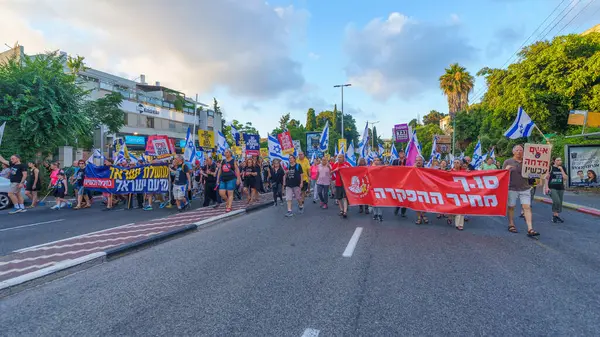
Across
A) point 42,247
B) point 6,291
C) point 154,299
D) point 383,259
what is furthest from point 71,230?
point 383,259

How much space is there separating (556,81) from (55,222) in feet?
89.5

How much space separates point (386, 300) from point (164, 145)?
11879 millimetres

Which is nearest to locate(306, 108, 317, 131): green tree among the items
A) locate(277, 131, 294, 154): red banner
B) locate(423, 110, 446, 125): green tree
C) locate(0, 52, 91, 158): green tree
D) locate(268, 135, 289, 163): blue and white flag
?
locate(423, 110, 446, 125): green tree

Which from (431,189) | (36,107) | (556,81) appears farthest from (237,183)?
(556,81)

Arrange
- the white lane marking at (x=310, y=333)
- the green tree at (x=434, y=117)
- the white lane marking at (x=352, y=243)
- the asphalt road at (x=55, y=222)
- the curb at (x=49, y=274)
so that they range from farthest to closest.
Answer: the green tree at (x=434, y=117) → the asphalt road at (x=55, y=222) → the white lane marking at (x=352, y=243) → the curb at (x=49, y=274) → the white lane marking at (x=310, y=333)

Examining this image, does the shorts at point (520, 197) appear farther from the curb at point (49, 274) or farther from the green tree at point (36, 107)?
the green tree at point (36, 107)

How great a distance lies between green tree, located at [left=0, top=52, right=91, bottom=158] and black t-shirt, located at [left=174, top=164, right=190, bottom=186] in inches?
327

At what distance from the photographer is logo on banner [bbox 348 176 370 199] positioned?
30.3 ft

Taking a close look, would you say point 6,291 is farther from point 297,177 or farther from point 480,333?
point 297,177

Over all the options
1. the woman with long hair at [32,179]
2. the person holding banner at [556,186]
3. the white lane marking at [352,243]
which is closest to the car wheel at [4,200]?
the woman with long hair at [32,179]

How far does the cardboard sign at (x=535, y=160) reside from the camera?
758cm

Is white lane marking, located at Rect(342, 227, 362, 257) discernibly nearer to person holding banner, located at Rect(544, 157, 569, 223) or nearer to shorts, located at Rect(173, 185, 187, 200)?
person holding banner, located at Rect(544, 157, 569, 223)

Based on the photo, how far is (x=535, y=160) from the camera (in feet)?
25.5

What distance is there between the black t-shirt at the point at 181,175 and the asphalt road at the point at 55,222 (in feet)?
3.25
